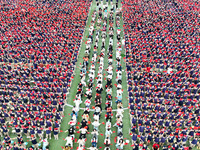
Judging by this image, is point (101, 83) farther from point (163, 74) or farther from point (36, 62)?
point (36, 62)

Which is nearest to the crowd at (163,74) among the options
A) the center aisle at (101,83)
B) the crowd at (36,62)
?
the center aisle at (101,83)

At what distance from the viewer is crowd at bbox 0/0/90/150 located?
1614 cm

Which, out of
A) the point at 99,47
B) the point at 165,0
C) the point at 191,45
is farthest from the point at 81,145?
the point at 165,0

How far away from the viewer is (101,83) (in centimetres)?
2044

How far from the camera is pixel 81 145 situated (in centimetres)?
1508

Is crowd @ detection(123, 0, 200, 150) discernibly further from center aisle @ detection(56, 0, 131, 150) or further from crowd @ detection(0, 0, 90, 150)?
crowd @ detection(0, 0, 90, 150)

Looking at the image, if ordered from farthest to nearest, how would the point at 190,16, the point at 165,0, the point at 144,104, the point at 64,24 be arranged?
the point at 165,0, the point at 190,16, the point at 64,24, the point at 144,104

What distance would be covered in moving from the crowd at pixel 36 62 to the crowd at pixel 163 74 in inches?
249

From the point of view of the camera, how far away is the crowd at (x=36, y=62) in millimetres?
16141

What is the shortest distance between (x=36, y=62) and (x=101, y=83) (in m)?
7.34

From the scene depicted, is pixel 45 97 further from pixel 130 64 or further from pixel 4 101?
pixel 130 64

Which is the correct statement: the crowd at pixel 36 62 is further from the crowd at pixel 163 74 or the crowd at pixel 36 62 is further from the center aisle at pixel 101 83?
the crowd at pixel 163 74

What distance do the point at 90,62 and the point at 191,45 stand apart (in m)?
12.0

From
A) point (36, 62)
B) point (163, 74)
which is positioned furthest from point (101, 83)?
point (36, 62)
